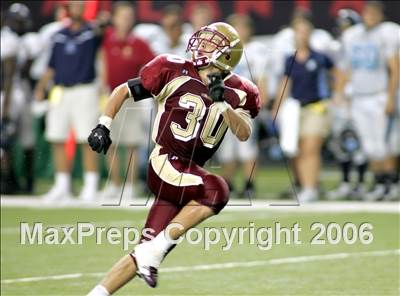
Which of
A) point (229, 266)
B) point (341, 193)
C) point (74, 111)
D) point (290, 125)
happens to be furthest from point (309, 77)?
point (229, 266)

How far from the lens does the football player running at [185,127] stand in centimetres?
598

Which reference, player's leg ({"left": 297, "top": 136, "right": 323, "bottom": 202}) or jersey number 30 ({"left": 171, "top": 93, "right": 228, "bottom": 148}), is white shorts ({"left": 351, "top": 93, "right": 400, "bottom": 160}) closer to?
player's leg ({"left": 297, "top": 136, "right": 323, "bottom": 202})

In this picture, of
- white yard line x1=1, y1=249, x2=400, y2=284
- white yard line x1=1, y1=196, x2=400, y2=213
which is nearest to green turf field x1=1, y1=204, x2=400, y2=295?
white yard line x1=1, y1=249, x2=400, y2=284

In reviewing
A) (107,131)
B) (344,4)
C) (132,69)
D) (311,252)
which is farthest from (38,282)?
(344,4)

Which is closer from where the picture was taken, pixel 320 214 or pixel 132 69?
pixel 320 214

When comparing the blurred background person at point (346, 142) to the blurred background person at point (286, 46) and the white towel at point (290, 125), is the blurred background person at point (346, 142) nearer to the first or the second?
the blurred background person at point (286, 46)

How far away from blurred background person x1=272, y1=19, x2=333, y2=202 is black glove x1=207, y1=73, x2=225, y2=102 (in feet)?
22.6

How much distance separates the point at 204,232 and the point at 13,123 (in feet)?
12.8

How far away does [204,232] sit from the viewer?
10164 millimetres

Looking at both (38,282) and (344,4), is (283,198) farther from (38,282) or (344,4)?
(38,282)

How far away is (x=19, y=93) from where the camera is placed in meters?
13.2

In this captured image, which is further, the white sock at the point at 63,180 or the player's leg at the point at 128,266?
the white sock at the point at 63,180

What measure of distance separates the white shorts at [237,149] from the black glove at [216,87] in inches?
280

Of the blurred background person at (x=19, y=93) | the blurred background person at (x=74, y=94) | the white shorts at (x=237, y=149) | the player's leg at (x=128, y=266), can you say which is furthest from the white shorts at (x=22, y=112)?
the player's leg at (x=128, y=266)
